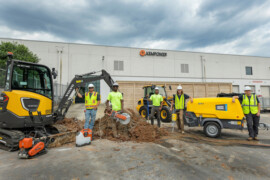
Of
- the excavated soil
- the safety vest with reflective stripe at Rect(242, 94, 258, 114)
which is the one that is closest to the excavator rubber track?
the excavated soil

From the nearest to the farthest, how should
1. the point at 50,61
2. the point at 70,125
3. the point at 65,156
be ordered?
1. the point at 65,156
2. the point at 70,125
3. the point at 50,61

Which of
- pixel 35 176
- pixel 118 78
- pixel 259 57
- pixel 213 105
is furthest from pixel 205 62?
pixel 35 176

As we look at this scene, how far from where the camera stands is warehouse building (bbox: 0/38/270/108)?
1593cm

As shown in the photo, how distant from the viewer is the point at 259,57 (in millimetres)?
26094

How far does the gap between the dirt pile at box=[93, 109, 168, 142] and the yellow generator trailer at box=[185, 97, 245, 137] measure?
4.51ft

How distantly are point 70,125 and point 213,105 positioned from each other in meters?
5.70

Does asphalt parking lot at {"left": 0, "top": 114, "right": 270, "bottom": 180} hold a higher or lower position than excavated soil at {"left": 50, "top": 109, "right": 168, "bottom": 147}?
lower

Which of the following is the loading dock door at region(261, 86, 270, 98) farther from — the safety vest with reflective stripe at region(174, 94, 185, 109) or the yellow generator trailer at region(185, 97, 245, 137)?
the safety vest with reflective stripe at region(174, 94, 185, 109)

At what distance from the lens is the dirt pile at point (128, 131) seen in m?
5.18

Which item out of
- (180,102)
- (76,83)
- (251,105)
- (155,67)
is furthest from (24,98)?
(155,67)

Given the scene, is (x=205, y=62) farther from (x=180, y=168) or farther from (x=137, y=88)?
(x=180, y=168)

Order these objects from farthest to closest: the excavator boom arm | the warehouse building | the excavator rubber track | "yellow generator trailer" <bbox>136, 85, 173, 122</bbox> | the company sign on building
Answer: the company sign on building → the warehouse building → "yellow generator trailer" <bbox>136, 85, 173, 122</bbox> → the excavator boom arm → the excavator rubber track

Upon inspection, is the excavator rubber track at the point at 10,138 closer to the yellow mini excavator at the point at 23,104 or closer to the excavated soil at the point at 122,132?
the yellow mini excavator at the point at 23,104

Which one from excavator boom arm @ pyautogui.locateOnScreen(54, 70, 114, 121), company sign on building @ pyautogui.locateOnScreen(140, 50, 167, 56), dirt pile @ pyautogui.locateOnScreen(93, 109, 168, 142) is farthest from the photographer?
company sign on building @ pyautogui.locateOnScreen(140, 50, 167, 56)
